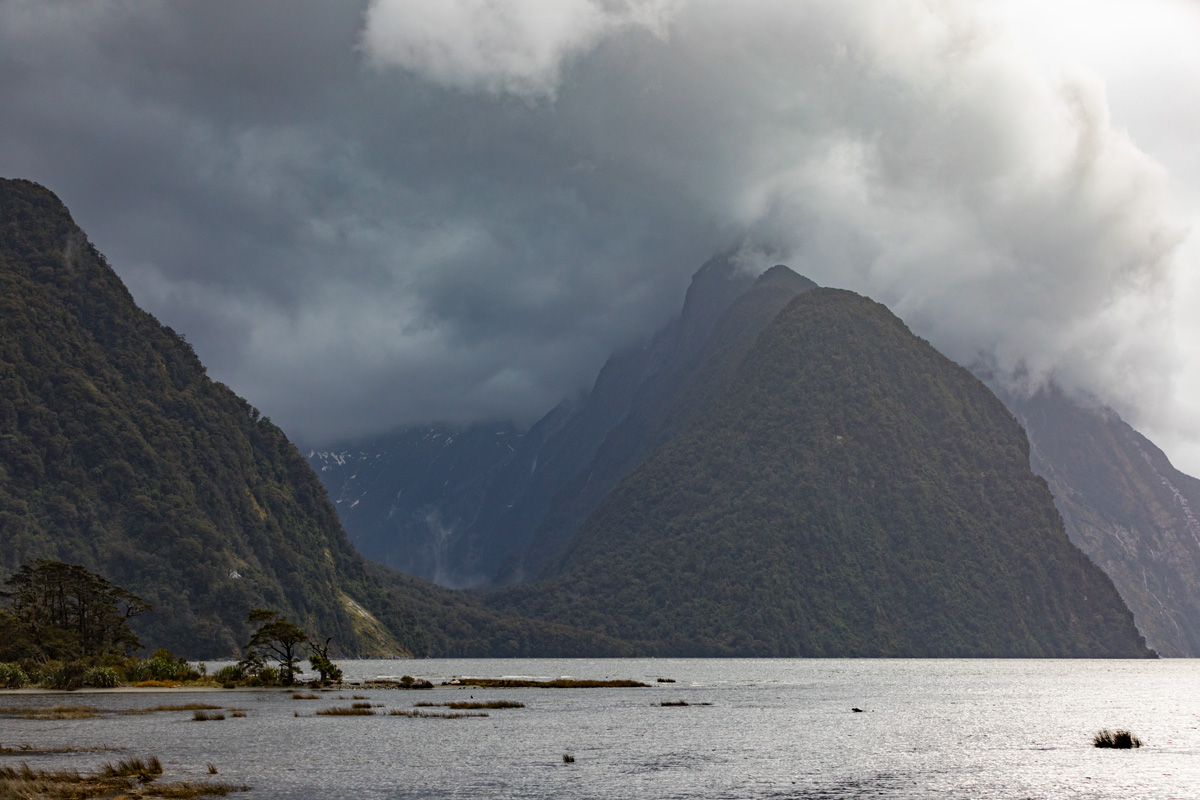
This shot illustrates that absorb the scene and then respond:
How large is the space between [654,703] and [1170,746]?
60769 mm

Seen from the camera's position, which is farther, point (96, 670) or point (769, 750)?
point (96, 670)

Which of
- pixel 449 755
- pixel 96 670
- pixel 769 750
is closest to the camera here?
pixel 449 755

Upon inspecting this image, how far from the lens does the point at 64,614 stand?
142 m

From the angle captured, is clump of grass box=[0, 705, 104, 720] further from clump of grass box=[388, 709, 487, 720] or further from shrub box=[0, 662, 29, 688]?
clump of grass box=[388, 709, 487, 720]

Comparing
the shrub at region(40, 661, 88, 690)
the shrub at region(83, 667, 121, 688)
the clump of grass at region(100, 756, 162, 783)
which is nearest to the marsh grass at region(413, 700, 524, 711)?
the shrub at region(83, 667, 121, 688)

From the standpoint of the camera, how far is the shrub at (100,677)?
127250 mm

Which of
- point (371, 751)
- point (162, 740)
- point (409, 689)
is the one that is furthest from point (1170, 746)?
point (409, 689)

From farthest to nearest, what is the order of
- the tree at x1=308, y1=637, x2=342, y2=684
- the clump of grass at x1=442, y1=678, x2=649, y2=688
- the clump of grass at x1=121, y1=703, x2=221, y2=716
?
the clump of grass at x1=442, y1=678, x2=649, y2=688
the tree at x1=308, y1=637, x2=342, y2=684
the clump of grass at x1=121, y1=703, x2=221, y2=716

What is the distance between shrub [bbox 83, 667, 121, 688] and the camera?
127 m

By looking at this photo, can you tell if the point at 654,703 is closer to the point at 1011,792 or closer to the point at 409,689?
the point at 409,689

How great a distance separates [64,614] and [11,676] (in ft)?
74.3

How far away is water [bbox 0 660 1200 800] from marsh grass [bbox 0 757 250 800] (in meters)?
2.20

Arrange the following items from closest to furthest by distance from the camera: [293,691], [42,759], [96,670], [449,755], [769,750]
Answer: [42,759]
[449,755]
[769,750]
[96,670]
[293,691]

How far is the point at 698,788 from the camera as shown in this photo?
5722 centimetres
